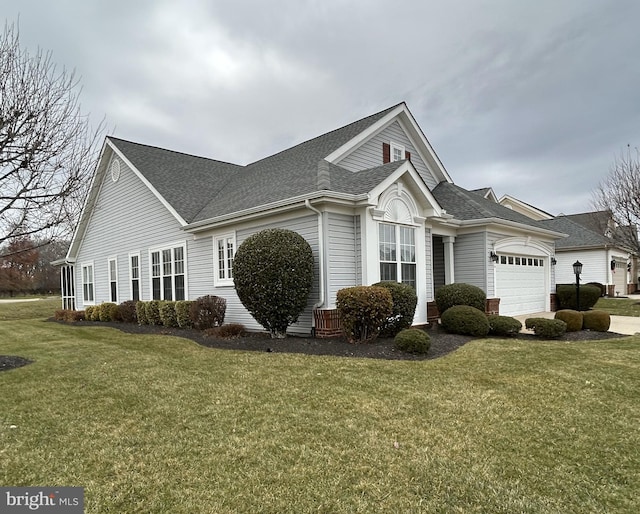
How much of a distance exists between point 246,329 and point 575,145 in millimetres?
19877

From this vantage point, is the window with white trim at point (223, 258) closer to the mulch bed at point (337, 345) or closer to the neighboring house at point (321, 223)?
the neighboring house at point (321, 223)

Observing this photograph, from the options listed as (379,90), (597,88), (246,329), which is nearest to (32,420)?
(246,329)

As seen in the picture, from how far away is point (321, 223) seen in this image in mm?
9500

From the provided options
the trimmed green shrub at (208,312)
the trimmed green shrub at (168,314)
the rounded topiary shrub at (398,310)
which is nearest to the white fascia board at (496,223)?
the rounded topiary shrub at (398,310)

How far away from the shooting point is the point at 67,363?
744 centimetres

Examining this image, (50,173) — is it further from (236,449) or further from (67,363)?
(236,449)

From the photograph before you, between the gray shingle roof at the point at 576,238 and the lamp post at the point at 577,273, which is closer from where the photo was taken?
the lamp post at the point at 577,273

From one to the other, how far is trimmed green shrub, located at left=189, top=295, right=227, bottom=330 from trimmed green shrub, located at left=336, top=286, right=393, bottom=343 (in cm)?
429

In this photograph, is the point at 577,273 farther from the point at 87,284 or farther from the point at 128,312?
the point at 87,284

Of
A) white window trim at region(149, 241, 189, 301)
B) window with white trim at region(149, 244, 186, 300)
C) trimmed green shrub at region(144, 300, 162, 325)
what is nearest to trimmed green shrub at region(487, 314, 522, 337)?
white window trim at region(149, 241, 189, 301)

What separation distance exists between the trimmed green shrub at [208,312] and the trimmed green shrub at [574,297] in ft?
44.6

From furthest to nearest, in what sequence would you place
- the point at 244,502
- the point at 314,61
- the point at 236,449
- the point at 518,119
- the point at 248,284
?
the point at 518,119 → the point at 314,61 → the point at 248,284 → the point at 236,449 → the point at 244,502

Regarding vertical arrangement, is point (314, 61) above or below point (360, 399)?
above

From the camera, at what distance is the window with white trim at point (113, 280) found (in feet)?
57.2
